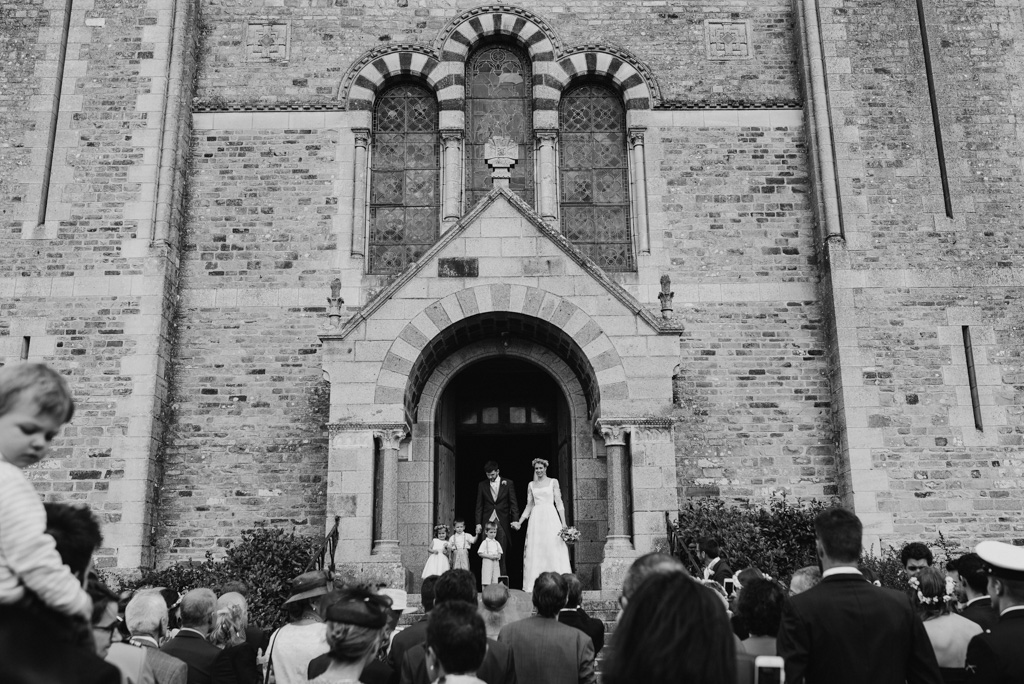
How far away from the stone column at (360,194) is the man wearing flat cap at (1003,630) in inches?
465

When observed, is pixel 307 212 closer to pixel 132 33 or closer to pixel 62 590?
pixel 132 33

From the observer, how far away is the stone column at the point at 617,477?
12.3 m

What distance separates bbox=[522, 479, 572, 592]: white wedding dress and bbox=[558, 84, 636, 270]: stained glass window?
457cm

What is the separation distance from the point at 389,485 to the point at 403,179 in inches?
225

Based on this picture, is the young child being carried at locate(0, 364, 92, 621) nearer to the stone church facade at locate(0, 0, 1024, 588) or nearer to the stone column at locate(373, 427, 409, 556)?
the stone church facade at locate(0, 0, 1024, 588)

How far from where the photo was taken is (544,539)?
39.6ft

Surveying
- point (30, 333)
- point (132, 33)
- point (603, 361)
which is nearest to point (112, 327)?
point (30, 333)

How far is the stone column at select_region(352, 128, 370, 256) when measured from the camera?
15221mm

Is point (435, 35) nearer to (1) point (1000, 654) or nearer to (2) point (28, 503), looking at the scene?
(1) point (1000, 654)

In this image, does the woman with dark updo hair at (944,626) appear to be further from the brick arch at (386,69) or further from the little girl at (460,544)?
the brick arch at (386,69)

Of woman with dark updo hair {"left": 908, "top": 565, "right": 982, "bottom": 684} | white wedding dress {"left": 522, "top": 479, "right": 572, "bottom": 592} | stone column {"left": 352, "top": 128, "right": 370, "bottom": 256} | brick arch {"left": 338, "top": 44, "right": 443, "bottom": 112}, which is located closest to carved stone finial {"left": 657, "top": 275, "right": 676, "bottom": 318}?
white wedding dress {"left": 522, "top": 479, "right": 572, "bottom": 592}

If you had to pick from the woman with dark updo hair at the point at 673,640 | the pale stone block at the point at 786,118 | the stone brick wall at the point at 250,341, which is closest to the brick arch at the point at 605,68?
the pale stone block at the point at 786,118

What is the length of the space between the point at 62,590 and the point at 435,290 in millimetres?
10178

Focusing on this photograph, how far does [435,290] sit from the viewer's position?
12953mm
